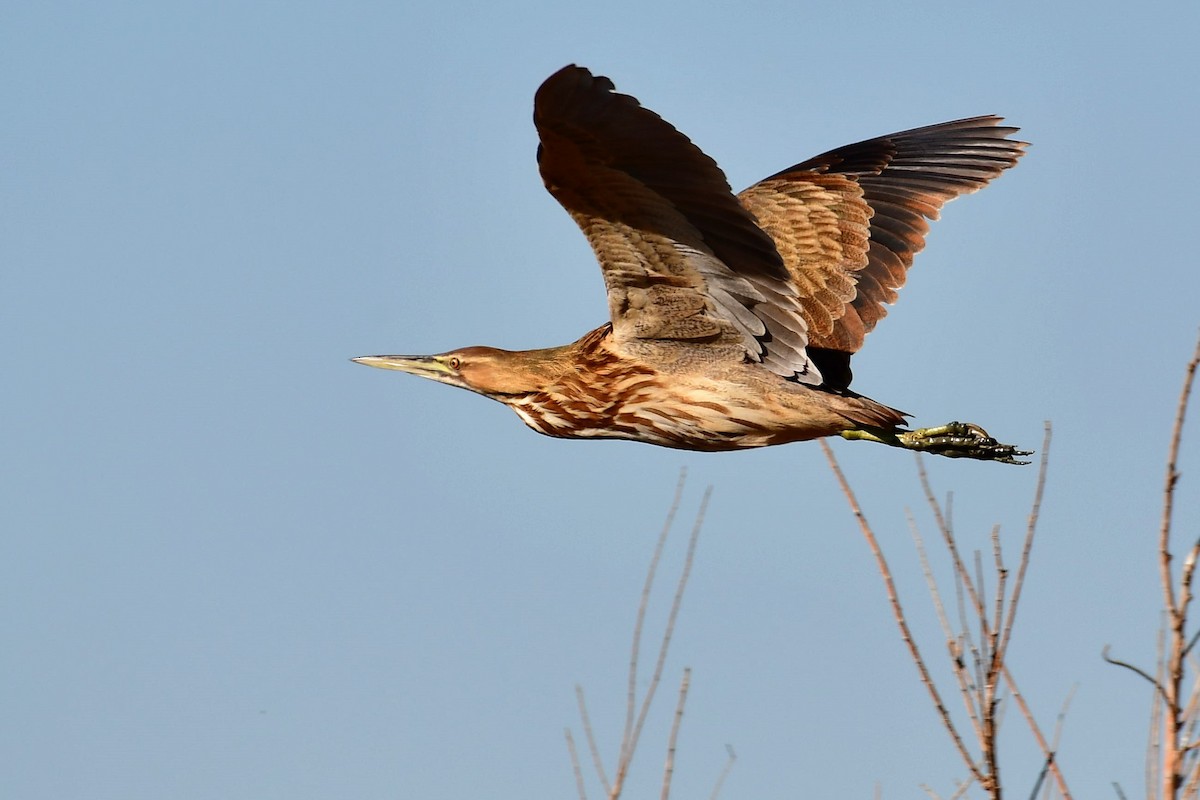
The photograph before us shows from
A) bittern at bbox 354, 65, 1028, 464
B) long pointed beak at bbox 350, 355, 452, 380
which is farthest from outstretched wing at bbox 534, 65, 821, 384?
long pointed beak at bbox 350, 355, 452, 380

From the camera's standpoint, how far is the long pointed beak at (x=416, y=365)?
536 cm

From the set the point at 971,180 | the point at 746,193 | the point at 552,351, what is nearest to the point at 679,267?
the point at 552,351

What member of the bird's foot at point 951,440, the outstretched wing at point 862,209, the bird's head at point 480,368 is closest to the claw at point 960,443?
the bird's foot at point 951,440

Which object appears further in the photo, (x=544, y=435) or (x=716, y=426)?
(x=544, y=435)

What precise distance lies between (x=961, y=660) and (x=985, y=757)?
21 cm

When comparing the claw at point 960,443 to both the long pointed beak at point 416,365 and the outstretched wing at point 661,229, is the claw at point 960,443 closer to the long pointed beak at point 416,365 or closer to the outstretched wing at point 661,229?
the outstretched wing at point 661,229

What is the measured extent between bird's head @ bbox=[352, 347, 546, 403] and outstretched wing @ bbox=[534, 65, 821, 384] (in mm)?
462

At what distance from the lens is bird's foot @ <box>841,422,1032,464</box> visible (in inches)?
195

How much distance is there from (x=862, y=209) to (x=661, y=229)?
146 cm

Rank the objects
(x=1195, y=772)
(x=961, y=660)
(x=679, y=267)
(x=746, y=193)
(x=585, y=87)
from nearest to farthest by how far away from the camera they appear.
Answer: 1. (x=1195, y=772)
2. (x=961, y=660)
3. (x=585, y=87)
4. (x=679, y=267)
5. (x=746, y=193)

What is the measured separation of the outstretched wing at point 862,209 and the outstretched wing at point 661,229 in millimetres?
642

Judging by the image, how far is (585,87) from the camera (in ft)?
12.3

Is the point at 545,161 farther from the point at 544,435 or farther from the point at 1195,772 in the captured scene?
the point at 1195,772

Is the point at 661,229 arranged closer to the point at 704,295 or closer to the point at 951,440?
the point at 704,295
